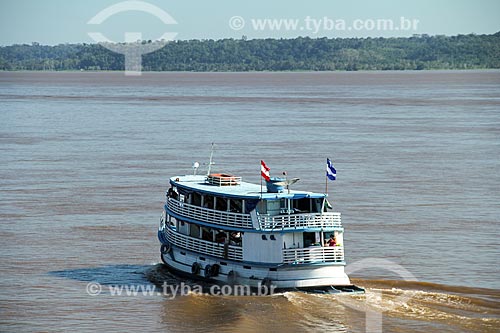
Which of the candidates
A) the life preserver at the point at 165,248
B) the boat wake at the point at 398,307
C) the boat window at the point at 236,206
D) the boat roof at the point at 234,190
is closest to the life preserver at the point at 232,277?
the boat wake at the point at 398,307

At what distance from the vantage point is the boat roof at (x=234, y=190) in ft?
133

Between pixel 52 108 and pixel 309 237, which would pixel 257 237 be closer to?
pixel 309 237

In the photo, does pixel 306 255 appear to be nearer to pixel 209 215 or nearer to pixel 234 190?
pixel 234 190

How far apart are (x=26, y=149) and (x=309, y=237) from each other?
164 ft

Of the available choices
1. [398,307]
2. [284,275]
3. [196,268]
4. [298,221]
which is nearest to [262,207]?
[298,221]

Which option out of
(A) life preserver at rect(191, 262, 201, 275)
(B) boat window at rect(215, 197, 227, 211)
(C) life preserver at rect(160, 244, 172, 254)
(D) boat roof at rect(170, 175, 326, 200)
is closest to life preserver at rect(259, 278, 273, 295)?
(D) boat roof at rect(170, 175, 326, 200)

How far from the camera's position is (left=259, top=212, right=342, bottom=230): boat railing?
39.9m

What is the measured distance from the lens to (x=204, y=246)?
4262 cm

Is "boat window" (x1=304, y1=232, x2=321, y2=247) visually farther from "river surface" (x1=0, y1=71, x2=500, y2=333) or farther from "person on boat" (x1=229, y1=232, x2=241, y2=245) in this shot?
"person on boat" (x1=229, y1=232, x2=241, y2=245)

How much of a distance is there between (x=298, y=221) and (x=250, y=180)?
23.8 meters

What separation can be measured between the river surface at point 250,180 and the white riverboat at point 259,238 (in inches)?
36.6

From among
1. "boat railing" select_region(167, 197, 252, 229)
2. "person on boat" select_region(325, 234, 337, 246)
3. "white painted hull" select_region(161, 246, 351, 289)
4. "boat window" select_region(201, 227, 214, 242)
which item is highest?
"boat railing" select_region(167, 197, 252, 229)

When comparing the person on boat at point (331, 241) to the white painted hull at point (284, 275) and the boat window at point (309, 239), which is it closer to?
the boat window at point (309, 239)

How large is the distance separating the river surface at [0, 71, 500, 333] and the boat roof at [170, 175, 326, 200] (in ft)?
11.9
